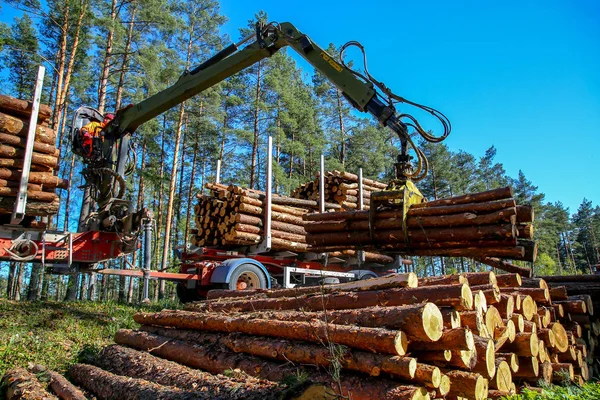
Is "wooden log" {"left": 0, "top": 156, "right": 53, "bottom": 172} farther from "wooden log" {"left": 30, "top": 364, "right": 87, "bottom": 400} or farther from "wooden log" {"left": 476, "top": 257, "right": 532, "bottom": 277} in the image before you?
"wooden log" {"left": 476, "top": 257, "right": 532, "bottom": 277}

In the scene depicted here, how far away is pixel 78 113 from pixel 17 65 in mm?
19498

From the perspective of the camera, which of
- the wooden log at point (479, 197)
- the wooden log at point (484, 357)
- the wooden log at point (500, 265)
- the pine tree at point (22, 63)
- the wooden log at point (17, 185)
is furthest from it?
the pine tree at point (22, 63)

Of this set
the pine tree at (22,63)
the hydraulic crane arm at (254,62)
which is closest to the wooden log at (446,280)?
the hydraulic crane arm at (254,62)

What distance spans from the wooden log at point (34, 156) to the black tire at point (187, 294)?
4.15 m

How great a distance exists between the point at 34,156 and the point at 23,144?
23 cm

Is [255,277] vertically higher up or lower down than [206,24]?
lower down

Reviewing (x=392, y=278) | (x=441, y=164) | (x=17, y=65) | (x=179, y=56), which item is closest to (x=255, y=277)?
(x=392, y=278)

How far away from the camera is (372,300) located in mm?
3932

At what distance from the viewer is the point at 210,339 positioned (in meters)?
4.36

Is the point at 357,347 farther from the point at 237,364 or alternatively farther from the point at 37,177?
the point at 37,177

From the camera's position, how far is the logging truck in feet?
22.1

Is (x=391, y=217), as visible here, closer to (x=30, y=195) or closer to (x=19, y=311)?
(x=30, y=195)

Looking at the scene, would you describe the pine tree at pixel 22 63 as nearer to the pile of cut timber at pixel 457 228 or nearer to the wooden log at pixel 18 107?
the wooden log at pixel 18 107

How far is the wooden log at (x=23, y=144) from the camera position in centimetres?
624
